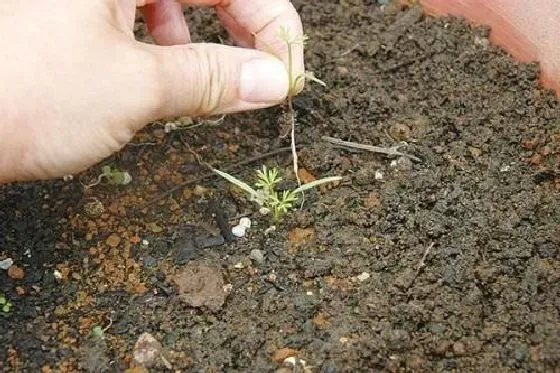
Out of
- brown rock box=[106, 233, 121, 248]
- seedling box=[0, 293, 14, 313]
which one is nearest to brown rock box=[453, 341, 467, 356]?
brown rock box=[106, 233, 121, 248]

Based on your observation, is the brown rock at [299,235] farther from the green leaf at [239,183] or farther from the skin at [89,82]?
the skin at [89,82]

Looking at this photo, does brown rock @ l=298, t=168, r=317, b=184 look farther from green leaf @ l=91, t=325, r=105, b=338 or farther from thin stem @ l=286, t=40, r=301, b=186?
green leaf @ l=91, t=325, r=105, b=338

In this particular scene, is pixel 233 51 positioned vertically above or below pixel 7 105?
above

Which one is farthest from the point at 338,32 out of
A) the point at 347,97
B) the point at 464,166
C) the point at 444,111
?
the point at 464,166

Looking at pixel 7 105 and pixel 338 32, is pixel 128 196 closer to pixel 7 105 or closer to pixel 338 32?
pixel 7 105

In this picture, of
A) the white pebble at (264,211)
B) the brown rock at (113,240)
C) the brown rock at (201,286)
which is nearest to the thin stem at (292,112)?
the white pebble at (264,211)

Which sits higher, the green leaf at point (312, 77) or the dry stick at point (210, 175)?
the green leaf at point (312, 77)
